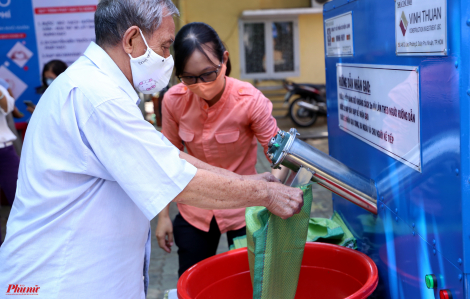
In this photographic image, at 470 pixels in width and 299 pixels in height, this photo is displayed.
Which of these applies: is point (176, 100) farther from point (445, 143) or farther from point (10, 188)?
point (10, 188)

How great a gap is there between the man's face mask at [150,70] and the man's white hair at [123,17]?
0.04 metres

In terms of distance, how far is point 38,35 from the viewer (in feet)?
15.9

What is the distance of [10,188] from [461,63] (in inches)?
168

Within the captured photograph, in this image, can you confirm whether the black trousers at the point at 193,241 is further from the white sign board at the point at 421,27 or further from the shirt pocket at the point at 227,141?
the white sign board at the point at 421,27

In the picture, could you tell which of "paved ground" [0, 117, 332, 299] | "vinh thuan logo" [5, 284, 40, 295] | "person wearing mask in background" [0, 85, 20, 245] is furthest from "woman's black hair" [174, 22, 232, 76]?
"person wearing mask in background" [0, 85, 20, 245]

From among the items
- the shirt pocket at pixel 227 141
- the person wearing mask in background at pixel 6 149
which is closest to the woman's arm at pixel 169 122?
the shirt pocket at pixel 227 141

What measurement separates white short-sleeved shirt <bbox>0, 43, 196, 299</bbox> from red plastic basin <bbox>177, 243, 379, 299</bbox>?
1.16 feet

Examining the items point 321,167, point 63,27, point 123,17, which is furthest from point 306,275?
point 63,27

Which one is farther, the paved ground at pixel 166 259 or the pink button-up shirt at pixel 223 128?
the paved ground at pixel 166 259

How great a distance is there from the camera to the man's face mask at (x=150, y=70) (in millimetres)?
1436

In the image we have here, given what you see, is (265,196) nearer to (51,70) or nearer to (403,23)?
(403,23)

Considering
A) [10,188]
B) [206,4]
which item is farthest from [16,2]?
[206,4]

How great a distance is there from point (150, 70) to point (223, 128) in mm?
713

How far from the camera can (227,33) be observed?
38.2 feet
